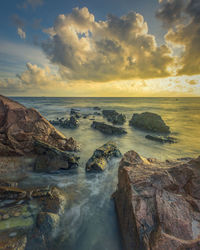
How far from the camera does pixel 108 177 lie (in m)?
8.42

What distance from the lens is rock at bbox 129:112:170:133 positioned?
20.2 meters

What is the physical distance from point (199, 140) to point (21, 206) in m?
20.4

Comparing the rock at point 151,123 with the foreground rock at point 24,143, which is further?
the rock at point 151,123

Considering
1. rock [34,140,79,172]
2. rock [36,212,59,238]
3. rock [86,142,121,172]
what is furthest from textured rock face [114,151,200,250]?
rock [34,140,79,172]

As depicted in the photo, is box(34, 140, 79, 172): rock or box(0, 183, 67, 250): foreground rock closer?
box(0, 183, 67, 250): foreground rock

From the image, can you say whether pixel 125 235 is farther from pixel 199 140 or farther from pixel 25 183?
pixel 199 140

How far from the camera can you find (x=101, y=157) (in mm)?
9758

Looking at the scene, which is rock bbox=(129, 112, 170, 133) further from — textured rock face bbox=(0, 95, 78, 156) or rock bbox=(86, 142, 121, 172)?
textured rock face bbox=(0, 95, 78, 156)

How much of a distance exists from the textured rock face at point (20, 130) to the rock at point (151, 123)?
15.2 metres

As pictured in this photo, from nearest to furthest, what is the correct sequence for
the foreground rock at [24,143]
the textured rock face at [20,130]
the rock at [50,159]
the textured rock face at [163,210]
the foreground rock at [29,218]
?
the textured rock face at [163,210] < the foreground rock at [29,218] < the foreground rock at [24,143] < the rock at [50,159] < the textured rock face at [20,130]

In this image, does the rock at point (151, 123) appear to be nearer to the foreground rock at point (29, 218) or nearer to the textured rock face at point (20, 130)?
the textured rock face at point (20, 130)

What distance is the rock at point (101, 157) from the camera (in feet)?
29.3

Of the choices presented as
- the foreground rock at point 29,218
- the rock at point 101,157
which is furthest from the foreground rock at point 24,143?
the foreground rock at point 29,218

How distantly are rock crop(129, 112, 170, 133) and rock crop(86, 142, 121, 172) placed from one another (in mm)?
11854
